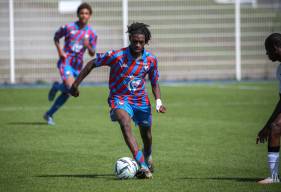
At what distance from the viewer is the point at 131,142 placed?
8.77 metres

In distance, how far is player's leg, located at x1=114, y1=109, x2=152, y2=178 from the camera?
871cm

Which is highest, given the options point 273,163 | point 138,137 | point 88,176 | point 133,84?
point 133,84

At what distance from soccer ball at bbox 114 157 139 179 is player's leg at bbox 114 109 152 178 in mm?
93

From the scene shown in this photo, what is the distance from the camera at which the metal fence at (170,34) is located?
2612cm

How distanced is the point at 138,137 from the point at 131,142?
4.11 metres

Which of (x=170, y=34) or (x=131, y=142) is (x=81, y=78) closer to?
(x=131, y=142)

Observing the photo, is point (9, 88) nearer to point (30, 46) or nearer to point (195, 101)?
point (30, 46)

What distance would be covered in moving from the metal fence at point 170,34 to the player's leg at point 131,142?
56.6 feet

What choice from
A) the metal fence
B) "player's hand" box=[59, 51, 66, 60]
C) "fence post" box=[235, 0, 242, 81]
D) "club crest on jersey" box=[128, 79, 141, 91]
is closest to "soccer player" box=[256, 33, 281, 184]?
"club crest on jersey" box=[128, 79, 141, 91]

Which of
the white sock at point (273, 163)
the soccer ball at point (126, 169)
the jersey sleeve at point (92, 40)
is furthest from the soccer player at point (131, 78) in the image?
the jersey sleeve at point (92, 40)

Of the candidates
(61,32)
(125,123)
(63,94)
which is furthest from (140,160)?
(61,32)

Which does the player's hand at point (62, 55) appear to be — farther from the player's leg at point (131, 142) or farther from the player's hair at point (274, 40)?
the player's hair at point (274, 40)

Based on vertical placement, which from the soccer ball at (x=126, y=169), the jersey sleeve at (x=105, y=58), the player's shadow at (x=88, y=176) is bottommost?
the player's shadow at (x=88, y=176)

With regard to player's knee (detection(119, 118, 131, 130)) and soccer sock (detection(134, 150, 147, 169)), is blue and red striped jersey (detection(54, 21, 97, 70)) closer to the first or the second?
player's knee (detection(119, 118, 131, 130))
